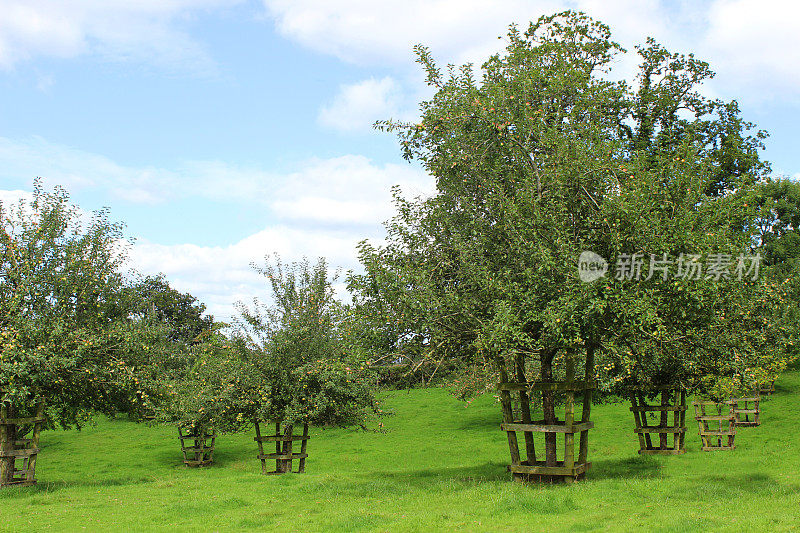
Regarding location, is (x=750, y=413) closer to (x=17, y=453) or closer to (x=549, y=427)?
(x=549, y=427)

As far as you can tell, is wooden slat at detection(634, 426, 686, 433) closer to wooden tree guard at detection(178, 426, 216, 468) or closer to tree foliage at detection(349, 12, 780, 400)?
tree foliage at detection(349, 12, 780, 400)

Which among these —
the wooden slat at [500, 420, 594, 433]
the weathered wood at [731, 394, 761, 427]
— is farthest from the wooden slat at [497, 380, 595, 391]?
the weathered wood at [731, 394, 761, 427]

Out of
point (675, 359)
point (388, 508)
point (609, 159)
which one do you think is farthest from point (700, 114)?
point (388, 508)

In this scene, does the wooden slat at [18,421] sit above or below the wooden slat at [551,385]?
below

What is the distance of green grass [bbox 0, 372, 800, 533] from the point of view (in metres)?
15.7

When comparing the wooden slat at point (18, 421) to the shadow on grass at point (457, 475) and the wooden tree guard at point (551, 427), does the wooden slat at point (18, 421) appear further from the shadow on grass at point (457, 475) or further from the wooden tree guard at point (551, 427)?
the wooden tree guard at point (551, 427)

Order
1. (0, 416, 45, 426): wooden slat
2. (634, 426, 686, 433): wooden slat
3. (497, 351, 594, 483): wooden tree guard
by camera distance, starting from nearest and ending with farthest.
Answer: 1. (497, 351, 594, 483): wooden tree guard
2. (0, 416, 45, 426): wooden slat
3. (634, 426, 686, 433): wooden slat

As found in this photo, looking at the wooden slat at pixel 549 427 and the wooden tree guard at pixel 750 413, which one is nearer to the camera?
the wooden slat at pixel 549 427

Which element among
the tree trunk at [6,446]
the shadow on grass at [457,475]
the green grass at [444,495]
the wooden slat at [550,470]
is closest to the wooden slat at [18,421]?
the tree trunk at [6,446]

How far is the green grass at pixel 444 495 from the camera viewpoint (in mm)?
15742

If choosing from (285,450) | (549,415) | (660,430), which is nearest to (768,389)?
(660,430)

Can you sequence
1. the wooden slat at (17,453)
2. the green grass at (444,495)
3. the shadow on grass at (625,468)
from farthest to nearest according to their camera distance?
the wooden slat at (17,453), the shadow on grass at (625,468), the green grass at (444,495)

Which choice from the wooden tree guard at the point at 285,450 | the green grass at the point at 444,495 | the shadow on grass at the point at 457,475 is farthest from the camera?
the wooden tree guard at the point at 285,450

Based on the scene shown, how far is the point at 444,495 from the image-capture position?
19.7 meters
